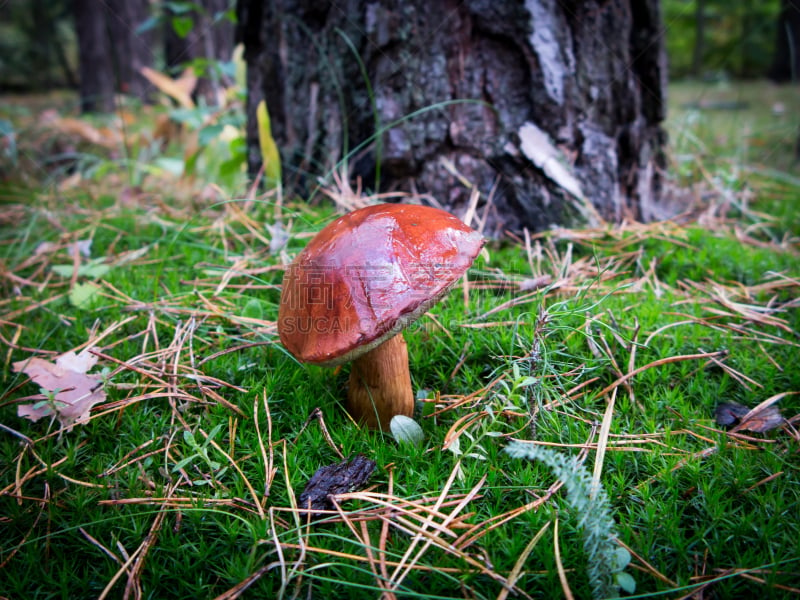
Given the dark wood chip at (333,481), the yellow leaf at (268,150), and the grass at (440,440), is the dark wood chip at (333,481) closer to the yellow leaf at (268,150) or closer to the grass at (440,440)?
the grass at (440,440)

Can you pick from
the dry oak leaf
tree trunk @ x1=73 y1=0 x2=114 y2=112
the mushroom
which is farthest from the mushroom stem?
tree trunk @ x1=73 y1=0 x2=114 y2=112

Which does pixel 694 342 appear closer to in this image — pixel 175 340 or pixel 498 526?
pixel 498 526

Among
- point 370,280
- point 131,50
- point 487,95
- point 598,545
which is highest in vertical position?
point 131,50

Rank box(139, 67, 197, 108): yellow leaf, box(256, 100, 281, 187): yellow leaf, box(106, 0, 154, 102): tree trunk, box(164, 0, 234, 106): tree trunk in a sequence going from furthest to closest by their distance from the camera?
box(106, 0, 154, 102): tree trunk, box(164, 0, 234, 106): tree trunk, box(139, 67, 197, 108): yellow leaf, box(256, 100, 281, 187): yellow leaf

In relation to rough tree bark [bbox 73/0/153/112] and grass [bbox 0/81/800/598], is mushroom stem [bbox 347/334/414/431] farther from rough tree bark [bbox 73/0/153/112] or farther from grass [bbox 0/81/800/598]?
rough tree bark [bbox 73/0/153/112]

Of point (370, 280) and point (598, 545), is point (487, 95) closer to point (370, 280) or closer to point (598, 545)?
point (370, 280)

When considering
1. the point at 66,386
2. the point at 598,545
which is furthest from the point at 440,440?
the point at 66,386

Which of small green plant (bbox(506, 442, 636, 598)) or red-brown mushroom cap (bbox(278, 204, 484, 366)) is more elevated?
A: red-brown mushroom cap (bbox(278, 204, 484, 366))

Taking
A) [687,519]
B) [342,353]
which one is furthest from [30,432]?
[687,519]
